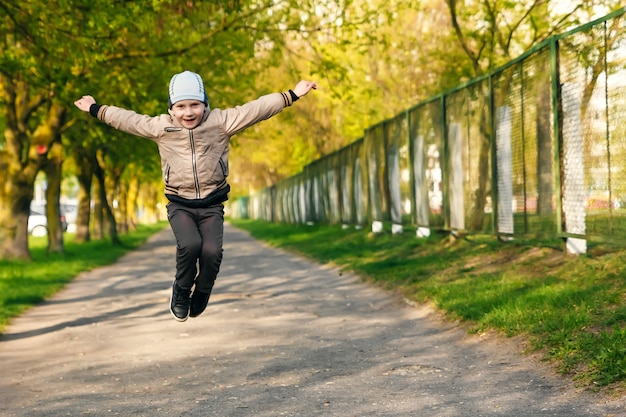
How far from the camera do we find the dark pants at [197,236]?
22.2 ft

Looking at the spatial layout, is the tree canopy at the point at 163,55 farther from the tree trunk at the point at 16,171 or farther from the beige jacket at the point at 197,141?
the beige jacket at the point at 197,141

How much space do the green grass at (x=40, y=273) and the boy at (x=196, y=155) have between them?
4.73m

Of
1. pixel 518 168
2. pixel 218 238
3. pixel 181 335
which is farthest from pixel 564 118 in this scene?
pixel 218 238

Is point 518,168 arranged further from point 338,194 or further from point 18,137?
point 338,194

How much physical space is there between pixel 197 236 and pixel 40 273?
1236 cm

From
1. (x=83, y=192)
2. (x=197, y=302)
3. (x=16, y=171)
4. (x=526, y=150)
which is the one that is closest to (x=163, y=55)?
(x=16, y=171)

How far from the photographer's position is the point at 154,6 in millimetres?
12352

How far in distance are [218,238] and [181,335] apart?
326 centimetres

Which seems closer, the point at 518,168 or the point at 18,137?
the point at 518,168

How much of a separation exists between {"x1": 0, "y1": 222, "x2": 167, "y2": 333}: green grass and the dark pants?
15.2 feet

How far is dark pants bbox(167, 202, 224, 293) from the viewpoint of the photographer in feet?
22.2

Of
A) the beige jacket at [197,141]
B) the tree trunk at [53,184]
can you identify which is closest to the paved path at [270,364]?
the beige jacket at [197,141]

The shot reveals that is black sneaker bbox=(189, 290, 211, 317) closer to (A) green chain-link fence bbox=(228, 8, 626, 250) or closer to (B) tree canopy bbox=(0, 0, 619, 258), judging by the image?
(A) green chain-link fence bbox=(228, 8, 626, 250)

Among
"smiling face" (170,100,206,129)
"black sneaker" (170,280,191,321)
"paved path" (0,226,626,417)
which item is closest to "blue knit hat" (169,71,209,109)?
"smiling face" (170,100,206,129)
